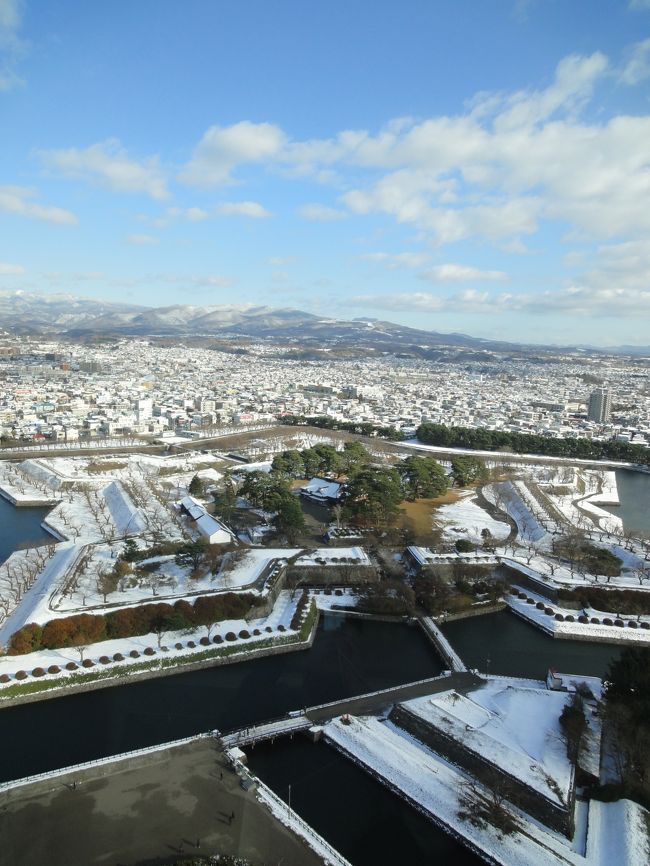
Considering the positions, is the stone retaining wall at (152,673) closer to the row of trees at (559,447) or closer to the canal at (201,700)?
the canal at (201,700)

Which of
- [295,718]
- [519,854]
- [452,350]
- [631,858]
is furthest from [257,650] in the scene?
[452,350]

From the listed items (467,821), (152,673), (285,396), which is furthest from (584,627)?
(285,396)

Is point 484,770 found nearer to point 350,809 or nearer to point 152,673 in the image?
point 350,809

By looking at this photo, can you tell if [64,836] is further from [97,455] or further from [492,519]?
[97,455]

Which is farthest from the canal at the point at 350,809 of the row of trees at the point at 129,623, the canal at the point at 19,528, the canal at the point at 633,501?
the canal at the point at 633,501

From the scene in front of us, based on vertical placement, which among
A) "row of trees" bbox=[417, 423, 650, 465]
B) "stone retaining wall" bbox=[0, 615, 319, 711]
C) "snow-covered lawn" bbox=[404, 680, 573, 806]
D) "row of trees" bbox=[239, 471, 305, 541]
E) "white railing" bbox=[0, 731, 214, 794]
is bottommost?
"stone retaining wall" bbox=[0, 615, 319, 711]

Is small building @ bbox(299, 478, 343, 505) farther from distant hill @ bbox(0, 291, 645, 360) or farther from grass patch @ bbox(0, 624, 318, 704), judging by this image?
distant hill @ bbox(0, 291, 645, 360)

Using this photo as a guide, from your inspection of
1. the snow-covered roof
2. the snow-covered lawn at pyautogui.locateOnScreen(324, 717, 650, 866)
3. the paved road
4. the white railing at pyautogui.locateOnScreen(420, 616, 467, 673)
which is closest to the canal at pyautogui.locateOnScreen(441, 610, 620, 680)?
the white railing at pyautogui.locateOnScreen(420, 616, 467, 673)
